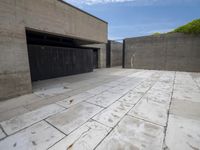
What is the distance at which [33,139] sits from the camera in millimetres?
1587

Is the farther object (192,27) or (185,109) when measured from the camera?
(192,27)

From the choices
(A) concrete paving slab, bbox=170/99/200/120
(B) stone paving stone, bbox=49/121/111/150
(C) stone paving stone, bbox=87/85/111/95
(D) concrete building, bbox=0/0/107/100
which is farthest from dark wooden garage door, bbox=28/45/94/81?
(A) concrete paving slab, bbox=170/99/200/120

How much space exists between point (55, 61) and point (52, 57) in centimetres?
30

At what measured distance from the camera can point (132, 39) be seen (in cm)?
1159

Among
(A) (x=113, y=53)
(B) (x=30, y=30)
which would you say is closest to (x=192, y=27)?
(A) (x=113, y=53)

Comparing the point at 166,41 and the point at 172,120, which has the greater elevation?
the point at 166,41

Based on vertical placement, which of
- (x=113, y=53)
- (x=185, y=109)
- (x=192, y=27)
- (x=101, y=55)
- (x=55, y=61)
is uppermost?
(x=192, y=27)

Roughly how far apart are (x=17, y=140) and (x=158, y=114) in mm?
2588

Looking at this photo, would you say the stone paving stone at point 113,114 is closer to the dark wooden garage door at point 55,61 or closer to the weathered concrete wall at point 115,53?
the dark wooden garage door at point 55,61

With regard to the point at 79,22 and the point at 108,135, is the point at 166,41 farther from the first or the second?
the point at 108,135

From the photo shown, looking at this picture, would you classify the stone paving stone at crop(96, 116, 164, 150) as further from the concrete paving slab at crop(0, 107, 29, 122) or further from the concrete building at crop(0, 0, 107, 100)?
the concrete building at crop(0, 0, 107, 100)

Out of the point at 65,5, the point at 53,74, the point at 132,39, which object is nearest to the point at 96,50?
the point at 132,39

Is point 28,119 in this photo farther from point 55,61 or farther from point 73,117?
point 55,61

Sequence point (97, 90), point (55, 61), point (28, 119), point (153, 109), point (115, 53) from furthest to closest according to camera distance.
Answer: point (115, 53) → point (55, 61) → point (97, 90) → point (153, 109) → point (28, 119)
